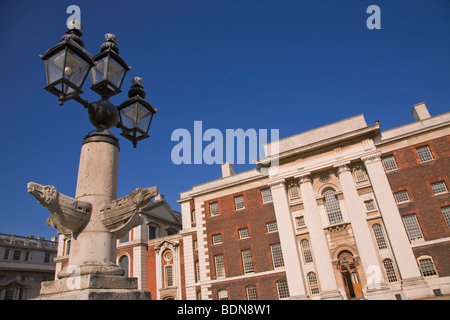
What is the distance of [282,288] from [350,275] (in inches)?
251

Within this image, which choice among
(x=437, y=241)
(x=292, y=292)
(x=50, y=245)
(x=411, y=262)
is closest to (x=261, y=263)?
(x=292, y=292)

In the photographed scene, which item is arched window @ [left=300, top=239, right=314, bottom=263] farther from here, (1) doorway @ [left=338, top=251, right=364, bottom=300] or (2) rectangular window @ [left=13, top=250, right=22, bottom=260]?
(2) rectangular window @ [left=13, top=250, right=22, bottom=260]

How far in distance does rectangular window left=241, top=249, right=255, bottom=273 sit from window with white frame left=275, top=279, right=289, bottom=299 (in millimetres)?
2876

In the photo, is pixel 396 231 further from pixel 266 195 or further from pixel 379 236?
pixel 266 195

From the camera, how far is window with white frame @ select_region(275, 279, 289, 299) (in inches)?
1092

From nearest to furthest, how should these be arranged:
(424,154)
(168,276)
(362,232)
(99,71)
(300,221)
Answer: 1. (99,71)
2. (362,232)
3. (424,154)
4. (300,221)
5. (168,276)

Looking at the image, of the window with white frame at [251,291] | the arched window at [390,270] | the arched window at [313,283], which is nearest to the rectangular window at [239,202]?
the window with white frame at [251,291]

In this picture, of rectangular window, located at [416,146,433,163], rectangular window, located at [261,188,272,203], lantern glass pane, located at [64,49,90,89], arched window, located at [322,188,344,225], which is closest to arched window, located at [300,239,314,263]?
arched window, located at [322,188,344,225]

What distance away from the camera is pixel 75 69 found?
4926 millimetres

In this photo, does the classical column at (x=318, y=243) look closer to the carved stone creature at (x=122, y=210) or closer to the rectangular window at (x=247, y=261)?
the rectangular window at (x=247, y=261)

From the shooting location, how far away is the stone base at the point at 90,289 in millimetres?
3668

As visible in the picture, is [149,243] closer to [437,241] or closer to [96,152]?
[437,241]

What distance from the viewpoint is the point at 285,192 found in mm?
30188

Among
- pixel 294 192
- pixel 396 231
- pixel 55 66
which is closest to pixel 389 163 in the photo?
pixel 396 231
